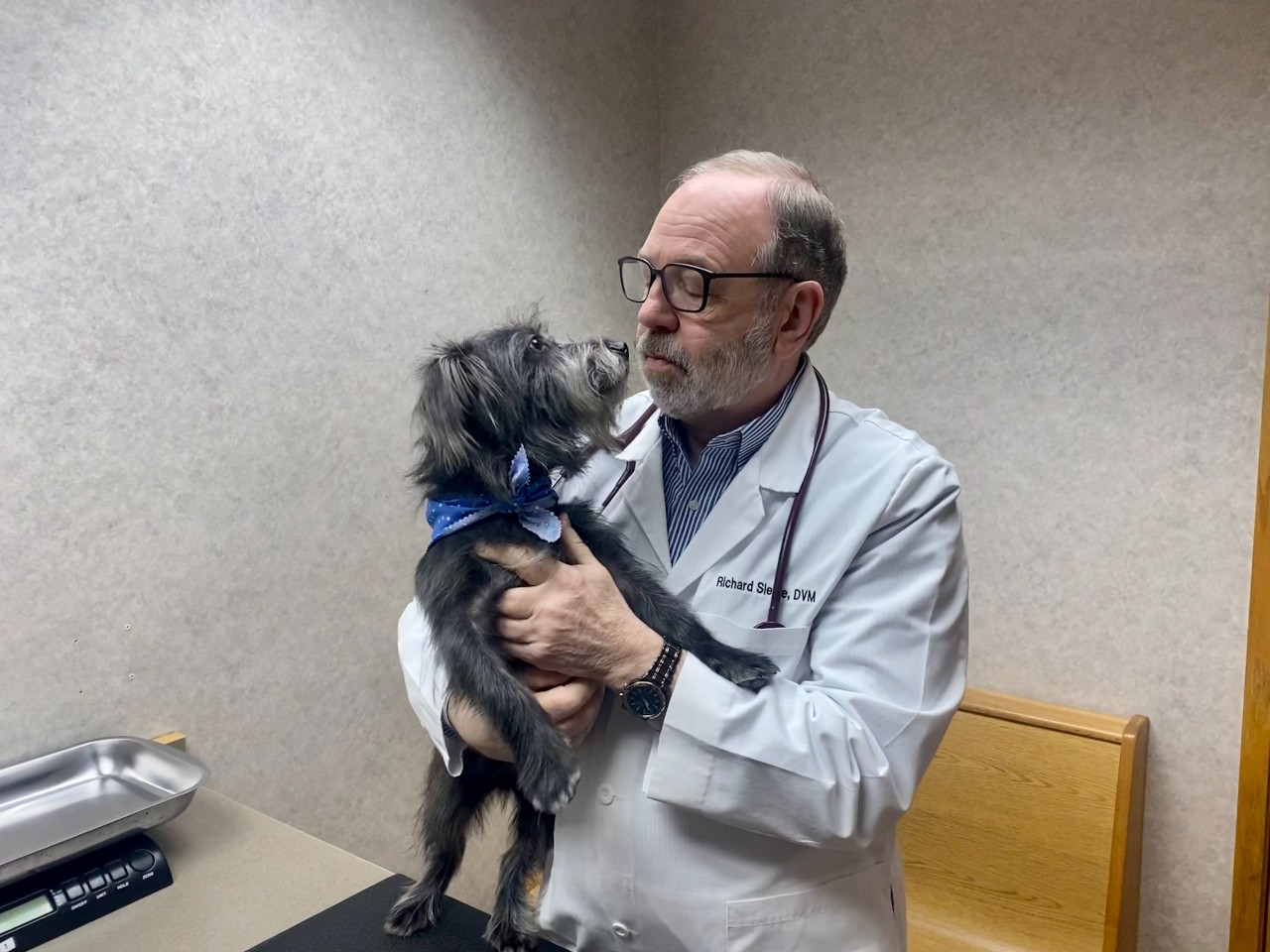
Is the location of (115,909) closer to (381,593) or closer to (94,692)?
(94,692)

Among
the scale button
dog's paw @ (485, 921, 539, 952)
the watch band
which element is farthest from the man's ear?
the scale button

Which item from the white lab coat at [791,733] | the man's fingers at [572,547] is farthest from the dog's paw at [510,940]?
the man's fingers at [572,547]

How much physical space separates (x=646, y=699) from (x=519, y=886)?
0.42 meters

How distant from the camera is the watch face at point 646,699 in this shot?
1158mm

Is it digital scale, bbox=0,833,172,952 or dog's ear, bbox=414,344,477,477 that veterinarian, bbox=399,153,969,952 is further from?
digital scale, bbox=0,833,172,952

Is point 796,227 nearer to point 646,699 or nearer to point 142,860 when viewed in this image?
point 646,699

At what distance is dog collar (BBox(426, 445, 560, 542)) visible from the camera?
50.8 inches

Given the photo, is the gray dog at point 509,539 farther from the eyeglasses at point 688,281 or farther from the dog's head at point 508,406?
the eyeglasses at point 688,281

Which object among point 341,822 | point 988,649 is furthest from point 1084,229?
point 341,822

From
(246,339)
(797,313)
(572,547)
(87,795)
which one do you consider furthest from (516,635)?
(246,339)

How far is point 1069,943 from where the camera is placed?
2.22m

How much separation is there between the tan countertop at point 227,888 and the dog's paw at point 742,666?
0.66 meters

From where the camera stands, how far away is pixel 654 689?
45.6 inches

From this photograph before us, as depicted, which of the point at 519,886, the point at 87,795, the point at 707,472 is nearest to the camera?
the point at 519,886
